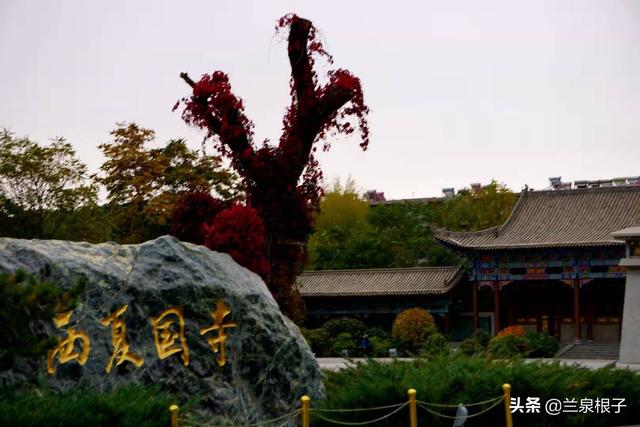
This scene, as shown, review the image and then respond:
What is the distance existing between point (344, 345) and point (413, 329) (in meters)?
2.39

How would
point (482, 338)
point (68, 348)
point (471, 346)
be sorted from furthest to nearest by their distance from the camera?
1. point (482, 338)
2. point (471, 346)
3. point (68, 348)

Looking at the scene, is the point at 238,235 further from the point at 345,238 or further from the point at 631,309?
the point at 345,238

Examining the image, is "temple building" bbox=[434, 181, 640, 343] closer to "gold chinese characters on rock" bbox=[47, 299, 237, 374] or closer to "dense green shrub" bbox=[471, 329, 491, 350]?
"dense green shrub" bbox=[471, 329, 491, 350]

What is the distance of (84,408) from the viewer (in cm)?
1014

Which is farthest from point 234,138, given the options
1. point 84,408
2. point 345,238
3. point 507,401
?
Result: point 345,238

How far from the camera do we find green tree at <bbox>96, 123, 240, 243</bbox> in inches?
1214

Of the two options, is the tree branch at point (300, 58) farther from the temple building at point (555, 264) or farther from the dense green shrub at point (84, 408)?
the temple building at point (555, 264)

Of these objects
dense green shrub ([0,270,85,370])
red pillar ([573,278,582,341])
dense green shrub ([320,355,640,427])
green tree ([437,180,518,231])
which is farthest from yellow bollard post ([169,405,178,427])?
green tree ([437,180,518,231])

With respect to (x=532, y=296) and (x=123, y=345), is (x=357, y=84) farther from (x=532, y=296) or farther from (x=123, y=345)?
(x=532, y=296)

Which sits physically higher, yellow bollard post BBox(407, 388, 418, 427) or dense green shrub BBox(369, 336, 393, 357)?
yellow bollard post BBox(407, 388, 418, 427)

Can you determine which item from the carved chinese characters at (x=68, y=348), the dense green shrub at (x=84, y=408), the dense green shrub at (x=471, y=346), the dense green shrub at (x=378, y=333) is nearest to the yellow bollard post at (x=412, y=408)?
the dense green shrub at (x=84, y=408)

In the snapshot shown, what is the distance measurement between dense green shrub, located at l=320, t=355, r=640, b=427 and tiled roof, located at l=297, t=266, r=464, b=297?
24319 mm

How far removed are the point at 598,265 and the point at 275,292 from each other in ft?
80.7

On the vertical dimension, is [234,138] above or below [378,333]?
above
